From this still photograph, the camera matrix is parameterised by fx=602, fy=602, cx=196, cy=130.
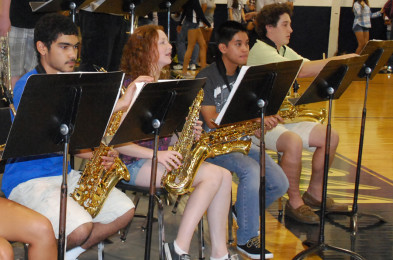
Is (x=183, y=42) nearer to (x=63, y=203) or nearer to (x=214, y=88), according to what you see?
(x=214, y=88)

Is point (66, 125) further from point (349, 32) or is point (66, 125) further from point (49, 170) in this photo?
point (349, 32)

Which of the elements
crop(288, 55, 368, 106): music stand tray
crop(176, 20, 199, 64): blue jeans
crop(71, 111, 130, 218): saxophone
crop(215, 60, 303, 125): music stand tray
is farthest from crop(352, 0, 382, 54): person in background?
crop(71, 111, 130, 218): saxophone

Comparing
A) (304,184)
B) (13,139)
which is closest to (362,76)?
(304,184)

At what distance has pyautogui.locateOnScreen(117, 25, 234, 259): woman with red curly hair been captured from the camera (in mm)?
3213

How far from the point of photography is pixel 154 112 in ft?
8.89

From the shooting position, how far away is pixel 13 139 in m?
2.25

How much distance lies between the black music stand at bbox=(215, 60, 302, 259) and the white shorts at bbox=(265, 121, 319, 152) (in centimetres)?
85

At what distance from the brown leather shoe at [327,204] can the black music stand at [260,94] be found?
54.9 inches

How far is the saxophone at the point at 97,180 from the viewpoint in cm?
297

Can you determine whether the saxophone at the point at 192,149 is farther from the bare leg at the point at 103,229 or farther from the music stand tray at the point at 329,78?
the music stand tray at the point at 329,78

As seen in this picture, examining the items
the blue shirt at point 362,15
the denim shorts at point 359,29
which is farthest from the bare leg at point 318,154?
→ the denim shorts at point 359,29

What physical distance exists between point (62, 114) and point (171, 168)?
38.7 inches

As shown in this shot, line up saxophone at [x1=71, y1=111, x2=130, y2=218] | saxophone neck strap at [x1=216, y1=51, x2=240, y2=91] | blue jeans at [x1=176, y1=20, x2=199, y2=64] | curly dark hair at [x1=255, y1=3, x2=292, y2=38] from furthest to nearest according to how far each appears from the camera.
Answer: blue jeans at [x1=176, y1=20, x2=199, y2=64], curly dark hair at [x1=255, y1=3, x2=292, y2=38], saxophone neck strap at [x1=216, y1=51, x2=240, y2=91], saxophone at [x1=71, y1=111, x2=130, y2=218]

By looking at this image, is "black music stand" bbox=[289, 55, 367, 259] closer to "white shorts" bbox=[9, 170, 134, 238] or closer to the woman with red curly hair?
the woman with red curly hair
